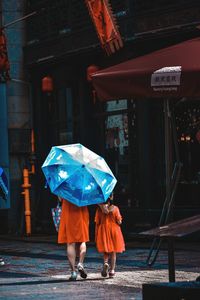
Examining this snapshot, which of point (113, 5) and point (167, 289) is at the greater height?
point (113, 5)

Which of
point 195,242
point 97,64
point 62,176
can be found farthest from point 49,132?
point 62,176

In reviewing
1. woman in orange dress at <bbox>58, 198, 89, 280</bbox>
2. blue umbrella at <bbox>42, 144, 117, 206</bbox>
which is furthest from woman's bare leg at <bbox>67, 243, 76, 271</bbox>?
blue umbrella at <bbox>42, 144, 117, 206</bbox>

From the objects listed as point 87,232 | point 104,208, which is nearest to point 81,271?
point 87,232

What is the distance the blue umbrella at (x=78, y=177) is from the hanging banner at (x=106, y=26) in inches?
74.1

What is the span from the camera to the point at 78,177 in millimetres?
13938

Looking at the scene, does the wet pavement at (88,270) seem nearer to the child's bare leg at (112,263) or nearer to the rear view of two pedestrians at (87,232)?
the child's bare leg at (112,263)

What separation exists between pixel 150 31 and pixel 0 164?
6.86 metres

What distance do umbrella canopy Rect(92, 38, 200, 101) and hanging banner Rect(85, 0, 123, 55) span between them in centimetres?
348

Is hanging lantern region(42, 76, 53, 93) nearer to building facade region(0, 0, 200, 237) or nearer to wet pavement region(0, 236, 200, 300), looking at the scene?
building facade region(0, 0, 200, 237)

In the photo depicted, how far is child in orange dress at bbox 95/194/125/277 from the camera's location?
13795mm

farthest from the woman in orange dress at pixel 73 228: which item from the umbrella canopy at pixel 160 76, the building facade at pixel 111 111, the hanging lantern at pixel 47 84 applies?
the hanging lantern at pixel 47 84

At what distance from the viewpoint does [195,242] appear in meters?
20.0

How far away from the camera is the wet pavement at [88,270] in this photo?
11844mm

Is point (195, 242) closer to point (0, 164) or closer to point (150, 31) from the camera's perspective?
point (150, 31)
